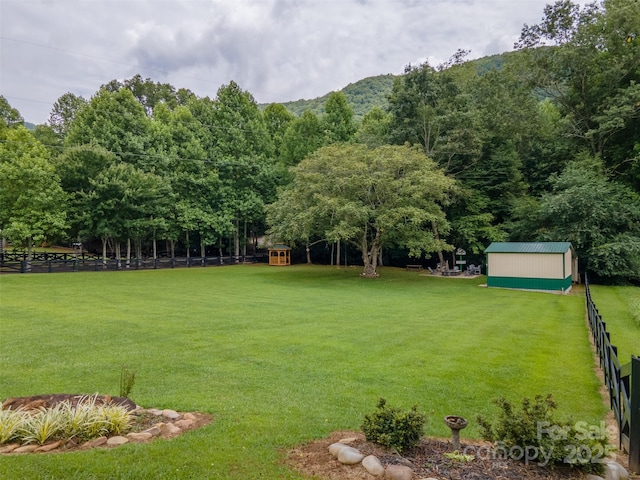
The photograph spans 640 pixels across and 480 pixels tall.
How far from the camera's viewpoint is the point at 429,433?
156 inches

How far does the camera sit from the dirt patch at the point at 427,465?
113 inches

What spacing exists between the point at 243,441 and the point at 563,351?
23.0 feet

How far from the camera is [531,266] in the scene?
17.9m

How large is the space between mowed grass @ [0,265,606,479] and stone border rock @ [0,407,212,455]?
0.18 m

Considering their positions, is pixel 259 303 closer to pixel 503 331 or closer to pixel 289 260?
pixel 503 331

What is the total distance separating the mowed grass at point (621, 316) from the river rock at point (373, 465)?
20.8 feet

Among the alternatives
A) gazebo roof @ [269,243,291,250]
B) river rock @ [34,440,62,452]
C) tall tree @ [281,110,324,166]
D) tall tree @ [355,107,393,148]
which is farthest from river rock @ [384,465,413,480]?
tall tree @ [281,110,324,166]

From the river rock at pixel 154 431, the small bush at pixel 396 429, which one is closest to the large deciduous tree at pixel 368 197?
the river rock at pixel 154 431

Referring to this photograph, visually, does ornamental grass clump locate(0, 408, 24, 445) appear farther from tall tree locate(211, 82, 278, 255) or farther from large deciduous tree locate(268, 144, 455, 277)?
tall tree locate(211, 82, 278, 255)

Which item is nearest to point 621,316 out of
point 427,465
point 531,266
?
point 531,266

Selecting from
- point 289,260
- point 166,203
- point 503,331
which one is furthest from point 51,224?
point 503,331

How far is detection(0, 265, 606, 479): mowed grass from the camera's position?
133 inches

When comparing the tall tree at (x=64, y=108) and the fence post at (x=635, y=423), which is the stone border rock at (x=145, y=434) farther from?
the tall tree at (x=64, y=108)

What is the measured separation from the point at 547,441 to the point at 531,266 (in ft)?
55.8
